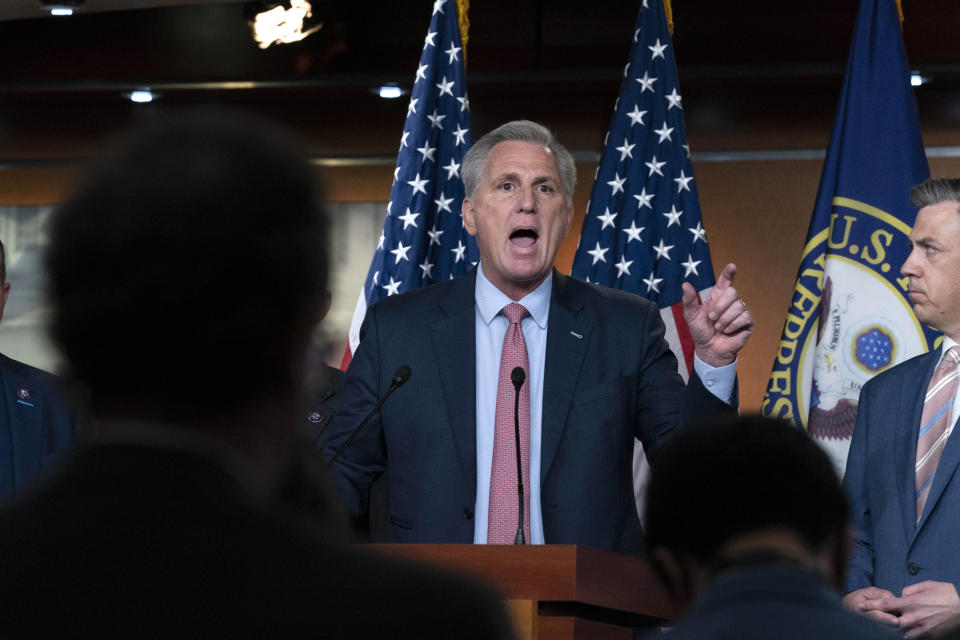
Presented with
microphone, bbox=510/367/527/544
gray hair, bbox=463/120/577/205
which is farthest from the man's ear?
microphone, bbox=510/367/527/544

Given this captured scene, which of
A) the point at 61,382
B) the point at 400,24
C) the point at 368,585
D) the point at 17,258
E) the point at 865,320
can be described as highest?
the point at 400,24

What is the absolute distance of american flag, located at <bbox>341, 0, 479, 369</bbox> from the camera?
5.56m

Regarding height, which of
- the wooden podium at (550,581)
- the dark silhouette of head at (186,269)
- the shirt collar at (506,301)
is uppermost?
the shirt collar at (506,301)

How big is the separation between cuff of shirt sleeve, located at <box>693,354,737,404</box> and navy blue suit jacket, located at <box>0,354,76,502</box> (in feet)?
6.90

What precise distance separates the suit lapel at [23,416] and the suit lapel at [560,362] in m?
1.72

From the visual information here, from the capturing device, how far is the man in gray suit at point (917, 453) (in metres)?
3.83

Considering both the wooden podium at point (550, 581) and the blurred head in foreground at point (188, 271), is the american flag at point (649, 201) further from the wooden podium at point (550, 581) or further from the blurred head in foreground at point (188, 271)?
the blurred head in foreground at point (188, 271)

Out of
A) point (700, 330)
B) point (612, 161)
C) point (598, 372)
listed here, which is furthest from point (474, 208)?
point (612, 161)

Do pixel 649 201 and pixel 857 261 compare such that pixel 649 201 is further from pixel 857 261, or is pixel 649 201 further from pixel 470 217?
pixel 470 217

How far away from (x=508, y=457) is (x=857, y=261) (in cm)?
224

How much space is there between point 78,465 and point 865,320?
466 centimetres

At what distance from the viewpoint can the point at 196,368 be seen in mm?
787

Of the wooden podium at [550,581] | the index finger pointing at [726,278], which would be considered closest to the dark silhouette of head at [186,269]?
the wooden podium at [550,581]

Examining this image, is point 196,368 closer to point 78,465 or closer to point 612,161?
point 78,465
